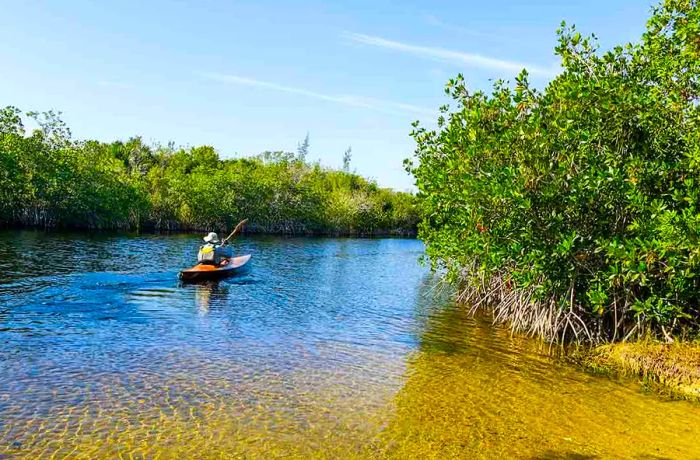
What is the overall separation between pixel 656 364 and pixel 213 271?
765 inches

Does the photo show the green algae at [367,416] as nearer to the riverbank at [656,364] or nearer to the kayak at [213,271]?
the riverbank at [656,364]

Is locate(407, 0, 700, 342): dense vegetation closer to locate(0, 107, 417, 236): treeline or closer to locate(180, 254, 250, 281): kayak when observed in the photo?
locate(180, 254, 250, 281): kayak

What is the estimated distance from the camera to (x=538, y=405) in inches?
454

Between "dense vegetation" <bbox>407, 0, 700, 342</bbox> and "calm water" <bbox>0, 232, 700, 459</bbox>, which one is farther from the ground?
"dense vegetation" <bbox>407, 0, 700, 342</bbox>

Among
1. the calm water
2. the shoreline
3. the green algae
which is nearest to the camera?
the green algae

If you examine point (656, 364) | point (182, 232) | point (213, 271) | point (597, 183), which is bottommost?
point (182, 232)

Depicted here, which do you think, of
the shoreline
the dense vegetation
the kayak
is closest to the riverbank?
the dense vegetation

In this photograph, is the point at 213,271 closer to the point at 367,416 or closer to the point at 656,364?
the point at 367,416

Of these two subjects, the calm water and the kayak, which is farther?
the kayak

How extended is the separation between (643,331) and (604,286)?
174cm

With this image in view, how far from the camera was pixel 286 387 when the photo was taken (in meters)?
12.0

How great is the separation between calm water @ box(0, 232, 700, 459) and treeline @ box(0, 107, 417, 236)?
1903cm

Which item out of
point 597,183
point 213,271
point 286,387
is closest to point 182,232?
Result: point 213,271

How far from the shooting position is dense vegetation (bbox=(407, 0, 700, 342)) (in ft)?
43.4
